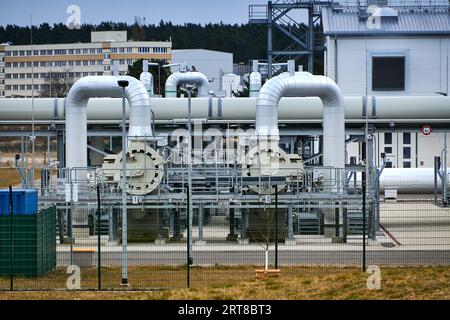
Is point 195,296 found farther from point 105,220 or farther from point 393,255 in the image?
point 105,220

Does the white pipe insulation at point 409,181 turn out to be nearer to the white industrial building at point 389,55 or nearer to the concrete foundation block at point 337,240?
the white industrial building at point 389,55

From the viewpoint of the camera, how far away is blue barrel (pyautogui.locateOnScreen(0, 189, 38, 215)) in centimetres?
2733

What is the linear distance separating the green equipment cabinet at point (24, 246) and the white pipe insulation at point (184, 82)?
→ 22.9m

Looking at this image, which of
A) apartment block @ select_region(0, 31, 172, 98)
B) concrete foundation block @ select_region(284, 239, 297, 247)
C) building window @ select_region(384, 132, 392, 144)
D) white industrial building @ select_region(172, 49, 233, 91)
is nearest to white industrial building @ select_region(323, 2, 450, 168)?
building window @ select_region(384, 132, 392, 144)

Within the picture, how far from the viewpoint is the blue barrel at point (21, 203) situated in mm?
27328

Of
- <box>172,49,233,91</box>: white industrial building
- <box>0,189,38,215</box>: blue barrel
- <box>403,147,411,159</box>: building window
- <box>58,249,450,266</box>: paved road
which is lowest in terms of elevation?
<box>58,249,450,266</box>: paved road

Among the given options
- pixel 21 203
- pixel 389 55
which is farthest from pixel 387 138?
pixel 21 203

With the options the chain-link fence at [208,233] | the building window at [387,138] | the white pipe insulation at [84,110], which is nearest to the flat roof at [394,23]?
the building window at [387,138]

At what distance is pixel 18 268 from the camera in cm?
2667

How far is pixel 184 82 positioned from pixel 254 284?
28.4 m

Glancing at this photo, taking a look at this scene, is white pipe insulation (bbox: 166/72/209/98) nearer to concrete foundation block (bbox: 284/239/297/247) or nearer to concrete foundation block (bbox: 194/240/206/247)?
concrete foundation block (bbox: 194/240/206/247)

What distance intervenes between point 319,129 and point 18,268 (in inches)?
799

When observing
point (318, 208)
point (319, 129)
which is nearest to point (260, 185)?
point (318, 208)

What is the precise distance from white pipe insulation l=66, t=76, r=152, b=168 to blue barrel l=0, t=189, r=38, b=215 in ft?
34.7
